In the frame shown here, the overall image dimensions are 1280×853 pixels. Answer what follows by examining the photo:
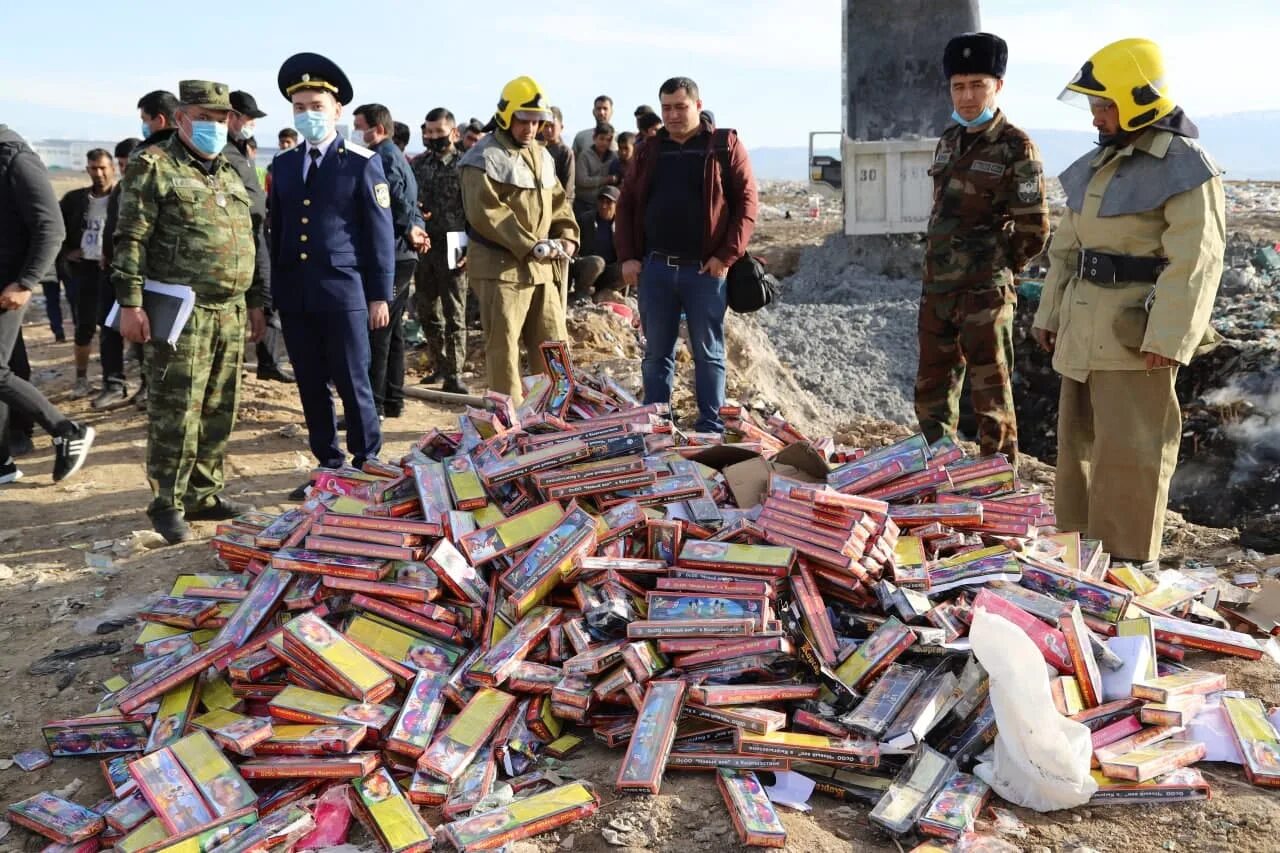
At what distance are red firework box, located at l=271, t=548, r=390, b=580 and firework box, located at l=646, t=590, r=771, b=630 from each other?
1.01m

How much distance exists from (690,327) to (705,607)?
2.69 metres

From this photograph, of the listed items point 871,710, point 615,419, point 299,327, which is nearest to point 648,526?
point 615,419

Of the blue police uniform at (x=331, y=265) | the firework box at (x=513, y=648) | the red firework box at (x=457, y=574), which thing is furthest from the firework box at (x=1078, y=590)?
the blue police uniform at (x=331, y=265)

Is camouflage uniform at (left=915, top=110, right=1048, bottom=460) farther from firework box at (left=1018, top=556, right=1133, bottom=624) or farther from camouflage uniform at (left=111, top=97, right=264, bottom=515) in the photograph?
camouflage uniform at (left=111, top=97, right=264, bottom=515)

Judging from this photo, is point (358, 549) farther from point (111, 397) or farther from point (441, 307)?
point (111, 397)

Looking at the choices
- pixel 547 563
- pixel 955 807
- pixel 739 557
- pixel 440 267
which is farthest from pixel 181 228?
pixel 955 807

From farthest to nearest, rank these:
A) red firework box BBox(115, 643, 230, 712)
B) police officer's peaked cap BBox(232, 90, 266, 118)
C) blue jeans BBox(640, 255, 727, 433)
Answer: police officer's peaked cap BBox(232, 90, 266, 118), blue jeans BBox(640, 255, 727, 433), red firework box BBox(115, 643, 230, 712)

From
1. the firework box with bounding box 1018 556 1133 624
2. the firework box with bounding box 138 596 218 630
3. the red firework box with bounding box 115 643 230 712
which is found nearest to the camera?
the red firework box with bounding box 115 643 230 712

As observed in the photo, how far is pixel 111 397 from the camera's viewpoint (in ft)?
25.9

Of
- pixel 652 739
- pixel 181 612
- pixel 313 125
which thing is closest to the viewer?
pixel 652 739

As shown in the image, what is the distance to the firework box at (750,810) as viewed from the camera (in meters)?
2.61

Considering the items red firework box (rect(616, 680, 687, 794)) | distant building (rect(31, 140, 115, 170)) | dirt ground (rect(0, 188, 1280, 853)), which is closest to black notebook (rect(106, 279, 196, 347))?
dirt ground (rect(0, 188, 1280, 853))

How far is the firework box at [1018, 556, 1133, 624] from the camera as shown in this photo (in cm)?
353

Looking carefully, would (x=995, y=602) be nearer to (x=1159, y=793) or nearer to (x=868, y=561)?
(x=868, y=561)
